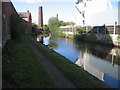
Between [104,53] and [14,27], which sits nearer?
[104,53]

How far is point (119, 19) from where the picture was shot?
90.5ft

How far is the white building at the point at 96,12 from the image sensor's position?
31763mm

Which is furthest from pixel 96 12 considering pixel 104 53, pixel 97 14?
pixel 104 53

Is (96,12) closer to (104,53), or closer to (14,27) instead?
(104,53)

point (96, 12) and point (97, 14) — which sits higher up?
point (96, 12)

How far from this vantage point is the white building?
3176cm

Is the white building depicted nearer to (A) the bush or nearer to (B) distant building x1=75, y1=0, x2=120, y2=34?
(B) distant building x1=75, y1=0, x2=120, y2=34

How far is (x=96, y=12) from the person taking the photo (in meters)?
38.7

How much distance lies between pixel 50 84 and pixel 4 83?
5.44ft

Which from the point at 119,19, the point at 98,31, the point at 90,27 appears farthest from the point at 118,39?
the point at 90,27

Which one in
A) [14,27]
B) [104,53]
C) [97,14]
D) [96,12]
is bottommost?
[104,53]

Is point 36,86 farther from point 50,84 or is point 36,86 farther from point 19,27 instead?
point 19,27

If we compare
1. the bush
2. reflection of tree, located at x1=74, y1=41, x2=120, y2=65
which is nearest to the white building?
reflection of tree, located at x1=74, y1=41, x2=120, y2=65

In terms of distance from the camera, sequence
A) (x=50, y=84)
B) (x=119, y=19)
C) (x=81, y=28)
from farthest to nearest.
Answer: (x=81, y=28), (x=119, y=19), (x=50, y=84)
